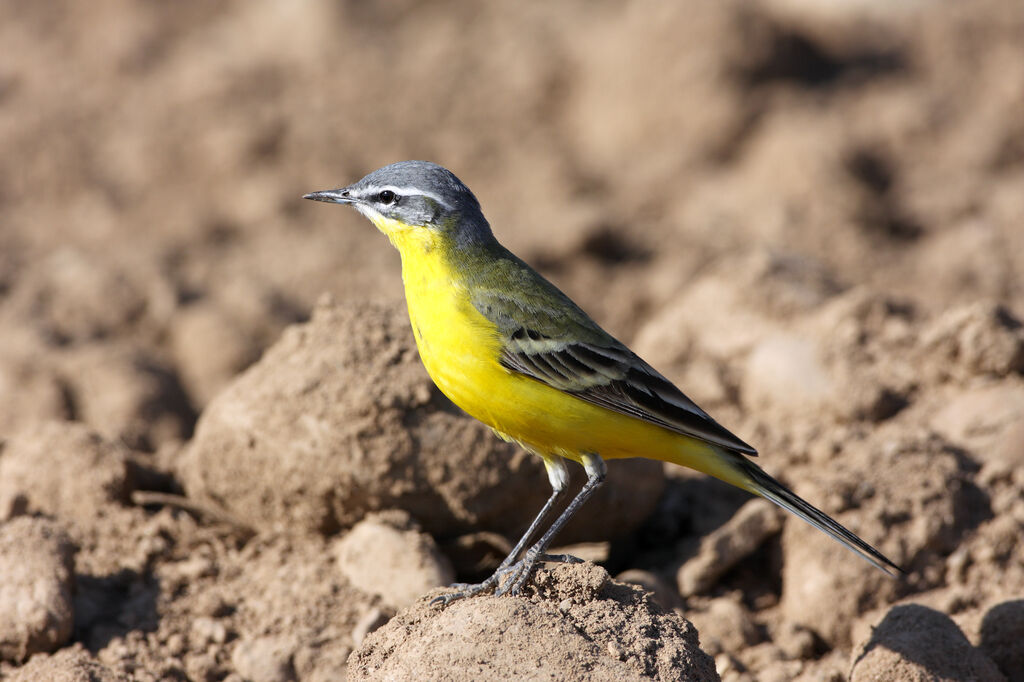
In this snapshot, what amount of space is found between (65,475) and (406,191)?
299 centimetres

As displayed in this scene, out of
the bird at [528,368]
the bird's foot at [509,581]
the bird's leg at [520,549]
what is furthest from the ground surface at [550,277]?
the bird at [528,368]

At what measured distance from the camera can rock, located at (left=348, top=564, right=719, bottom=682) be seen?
4.29m

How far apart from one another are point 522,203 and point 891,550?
7.24 m

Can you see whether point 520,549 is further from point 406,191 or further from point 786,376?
point 786,376

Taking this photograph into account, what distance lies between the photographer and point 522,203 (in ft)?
41.7

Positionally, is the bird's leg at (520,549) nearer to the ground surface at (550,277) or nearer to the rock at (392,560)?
the ground surface at (550,277)

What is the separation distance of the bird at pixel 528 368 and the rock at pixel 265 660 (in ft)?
4.07

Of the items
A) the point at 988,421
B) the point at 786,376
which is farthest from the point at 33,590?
the point at 988,421

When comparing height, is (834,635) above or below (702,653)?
below

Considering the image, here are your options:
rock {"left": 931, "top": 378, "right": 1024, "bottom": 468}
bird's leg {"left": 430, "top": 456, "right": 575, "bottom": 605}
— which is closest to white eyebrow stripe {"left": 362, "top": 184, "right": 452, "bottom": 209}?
bird's leg {"left": 430, "top": 456, "right": 575, "bottom": 605}

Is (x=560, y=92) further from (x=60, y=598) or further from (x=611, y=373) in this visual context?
(x=60, y=598)

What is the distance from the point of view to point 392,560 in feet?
19.9

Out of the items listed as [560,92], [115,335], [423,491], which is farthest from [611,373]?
[560,92]

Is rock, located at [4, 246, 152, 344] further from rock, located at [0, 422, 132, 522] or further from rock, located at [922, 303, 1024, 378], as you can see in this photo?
rock, located at [922, 303, 1024, 378]
